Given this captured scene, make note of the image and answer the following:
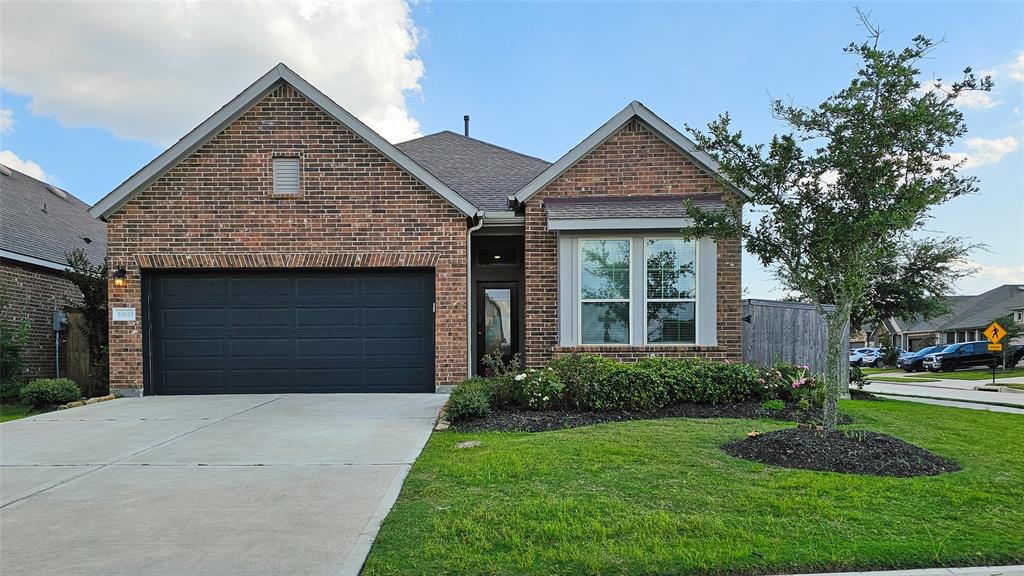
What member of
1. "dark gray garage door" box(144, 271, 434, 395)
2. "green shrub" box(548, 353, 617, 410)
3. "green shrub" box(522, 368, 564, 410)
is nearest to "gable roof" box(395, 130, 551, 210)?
"dark gray garage door" box(144, 271, 434, 395)

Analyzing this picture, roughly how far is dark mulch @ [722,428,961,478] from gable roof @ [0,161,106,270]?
1260cm

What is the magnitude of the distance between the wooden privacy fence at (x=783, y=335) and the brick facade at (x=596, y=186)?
1486 mm

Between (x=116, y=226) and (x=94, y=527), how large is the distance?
25.7 feet

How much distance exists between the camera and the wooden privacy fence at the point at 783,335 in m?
11.1

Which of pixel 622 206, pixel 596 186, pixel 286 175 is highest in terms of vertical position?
pixel 286 175

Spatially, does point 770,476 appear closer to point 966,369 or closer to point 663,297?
point 663,297

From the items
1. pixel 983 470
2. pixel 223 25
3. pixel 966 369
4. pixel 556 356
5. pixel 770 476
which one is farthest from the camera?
pixel 966 369

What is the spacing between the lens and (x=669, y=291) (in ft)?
33.3

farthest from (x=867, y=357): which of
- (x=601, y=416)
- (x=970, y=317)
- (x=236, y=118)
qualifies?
(x=236, y=118)

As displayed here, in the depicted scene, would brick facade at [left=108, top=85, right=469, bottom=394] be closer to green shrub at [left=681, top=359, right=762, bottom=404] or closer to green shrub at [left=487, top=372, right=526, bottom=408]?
green shrub at [left=487, top=372, right=526, bottom=408]

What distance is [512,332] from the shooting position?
12195 millimetres

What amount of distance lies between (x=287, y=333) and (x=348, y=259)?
5.72 ft

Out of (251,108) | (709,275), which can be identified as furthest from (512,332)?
(251,108)

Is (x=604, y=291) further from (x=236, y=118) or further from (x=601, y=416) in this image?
(x=236, y=118)
